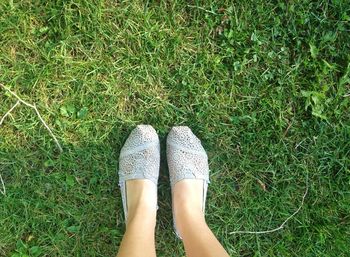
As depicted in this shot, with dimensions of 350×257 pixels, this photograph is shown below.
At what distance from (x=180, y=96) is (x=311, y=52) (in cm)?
69

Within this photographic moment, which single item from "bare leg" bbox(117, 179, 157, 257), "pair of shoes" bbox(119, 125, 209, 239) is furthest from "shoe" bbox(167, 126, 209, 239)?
"bare leg" bbox(117, 179, 157, 257)

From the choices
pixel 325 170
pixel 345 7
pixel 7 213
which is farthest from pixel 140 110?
pixel 345 7

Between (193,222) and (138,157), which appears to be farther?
(138,157)

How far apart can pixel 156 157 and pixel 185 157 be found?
15 centimetres

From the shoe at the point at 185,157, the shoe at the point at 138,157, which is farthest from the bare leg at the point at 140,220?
the shoe at the point at 185,157

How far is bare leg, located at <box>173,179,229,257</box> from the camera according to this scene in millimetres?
1964

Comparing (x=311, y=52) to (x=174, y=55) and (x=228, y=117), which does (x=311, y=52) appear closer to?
(x=228, y=117)

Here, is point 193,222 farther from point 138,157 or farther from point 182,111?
point 182,111

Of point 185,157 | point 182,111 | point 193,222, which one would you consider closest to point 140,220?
point 193,222

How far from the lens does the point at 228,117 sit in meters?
2.31

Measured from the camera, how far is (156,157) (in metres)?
2.33

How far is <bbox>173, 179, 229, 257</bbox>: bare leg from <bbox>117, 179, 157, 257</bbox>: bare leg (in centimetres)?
12

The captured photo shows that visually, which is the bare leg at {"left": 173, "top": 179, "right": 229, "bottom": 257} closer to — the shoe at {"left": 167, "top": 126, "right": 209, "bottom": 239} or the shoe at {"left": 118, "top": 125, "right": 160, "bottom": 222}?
the shoe at {"left": 167, "top": 126, "right": 209, "bottom": 239}

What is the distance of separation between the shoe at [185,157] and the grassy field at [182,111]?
2.0 inches
